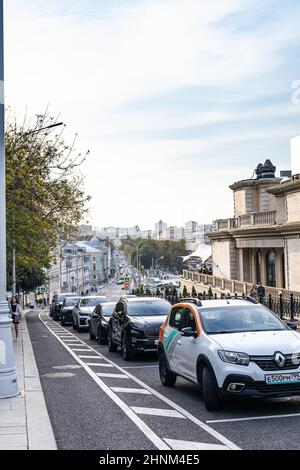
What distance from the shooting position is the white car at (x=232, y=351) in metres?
8.49

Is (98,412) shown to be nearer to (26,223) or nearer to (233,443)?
Result: (233,443)

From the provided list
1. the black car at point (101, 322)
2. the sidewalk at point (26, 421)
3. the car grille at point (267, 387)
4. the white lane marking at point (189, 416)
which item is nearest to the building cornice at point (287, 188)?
the black car at point (101, 322)

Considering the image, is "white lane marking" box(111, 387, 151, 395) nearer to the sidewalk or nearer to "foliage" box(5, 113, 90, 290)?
the sidewalk

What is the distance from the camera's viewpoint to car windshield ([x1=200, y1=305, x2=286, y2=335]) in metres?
9.84

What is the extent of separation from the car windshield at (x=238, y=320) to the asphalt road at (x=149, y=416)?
113 cm

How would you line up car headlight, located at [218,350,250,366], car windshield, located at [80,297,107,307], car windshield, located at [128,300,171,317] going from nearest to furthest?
1. car headlight, located at [218,350,250,366]
2. car windshield, located at [128,300,171,317]
3. car windshield, located at [80,297,107,307]

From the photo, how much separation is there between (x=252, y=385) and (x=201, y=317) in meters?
1.97

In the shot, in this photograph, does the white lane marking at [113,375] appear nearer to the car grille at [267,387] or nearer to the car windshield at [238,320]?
the car windshield at [238,320]

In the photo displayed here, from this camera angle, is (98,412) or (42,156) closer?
(98,412)

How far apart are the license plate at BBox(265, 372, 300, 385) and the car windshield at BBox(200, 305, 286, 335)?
1.30 meters

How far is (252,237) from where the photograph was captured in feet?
144

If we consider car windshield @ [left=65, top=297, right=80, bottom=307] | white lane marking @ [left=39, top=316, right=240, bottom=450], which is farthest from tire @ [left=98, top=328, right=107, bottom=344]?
car windshield @ [left=65, top=297, right=80, bottom=307]

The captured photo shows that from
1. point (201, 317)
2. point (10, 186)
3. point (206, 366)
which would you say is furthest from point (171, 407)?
point (10, 186)

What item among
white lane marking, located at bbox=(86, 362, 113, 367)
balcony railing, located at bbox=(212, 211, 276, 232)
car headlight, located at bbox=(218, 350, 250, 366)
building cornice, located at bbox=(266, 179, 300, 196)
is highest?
building cornice, located at bbox=(266, 179, 300, 196)
